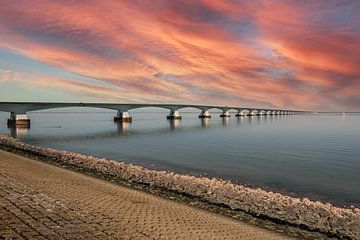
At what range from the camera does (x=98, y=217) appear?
1238cm

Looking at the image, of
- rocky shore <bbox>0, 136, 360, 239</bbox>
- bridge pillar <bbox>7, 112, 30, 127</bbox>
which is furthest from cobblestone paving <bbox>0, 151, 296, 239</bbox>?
bridge pillar <bbox>7, 112, 30, 127</bbox>

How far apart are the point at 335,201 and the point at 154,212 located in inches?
453

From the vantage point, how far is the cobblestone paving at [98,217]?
10602 millimetres

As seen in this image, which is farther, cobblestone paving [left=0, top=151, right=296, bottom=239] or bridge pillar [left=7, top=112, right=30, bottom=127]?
bridge pillar [left=7, top=112, right=30, bottom=127]

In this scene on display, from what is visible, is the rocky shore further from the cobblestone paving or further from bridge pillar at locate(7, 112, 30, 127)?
bridge pillar at locate(7, 112, 30, 127)

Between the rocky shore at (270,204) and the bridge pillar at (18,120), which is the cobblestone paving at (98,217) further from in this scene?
the bridge pillar at (18,120)

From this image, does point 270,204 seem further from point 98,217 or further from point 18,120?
point 18,120

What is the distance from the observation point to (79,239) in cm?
991

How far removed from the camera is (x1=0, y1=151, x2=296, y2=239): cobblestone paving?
34.8 feet

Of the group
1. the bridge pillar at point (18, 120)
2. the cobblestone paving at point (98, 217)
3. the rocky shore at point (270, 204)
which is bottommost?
the rocky shore at point (270, 204)

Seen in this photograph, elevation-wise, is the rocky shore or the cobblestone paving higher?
the cobblestone paving

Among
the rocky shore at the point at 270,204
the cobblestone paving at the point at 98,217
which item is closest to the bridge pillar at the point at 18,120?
the rocky shore at the point at 270,204

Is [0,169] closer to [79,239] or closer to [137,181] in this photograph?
[137,181]

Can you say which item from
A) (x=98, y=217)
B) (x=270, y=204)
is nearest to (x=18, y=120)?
(x=270, y=204)
